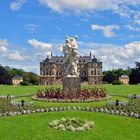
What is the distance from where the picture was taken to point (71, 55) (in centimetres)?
3978

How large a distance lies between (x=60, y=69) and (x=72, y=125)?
14385 centimetres

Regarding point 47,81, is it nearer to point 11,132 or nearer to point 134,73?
point 134,73

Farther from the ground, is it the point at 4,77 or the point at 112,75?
the point at 112,75

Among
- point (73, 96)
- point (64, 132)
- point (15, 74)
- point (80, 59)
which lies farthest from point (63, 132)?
point (15, 74)

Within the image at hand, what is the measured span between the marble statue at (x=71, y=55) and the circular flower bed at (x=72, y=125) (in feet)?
53.6

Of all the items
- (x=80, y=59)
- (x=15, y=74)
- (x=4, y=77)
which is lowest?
(x=4, y=77)

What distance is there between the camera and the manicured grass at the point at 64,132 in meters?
21.2

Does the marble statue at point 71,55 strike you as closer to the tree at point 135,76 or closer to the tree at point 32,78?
the tree at point 135,76

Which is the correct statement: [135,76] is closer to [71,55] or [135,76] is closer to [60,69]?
[60,69]

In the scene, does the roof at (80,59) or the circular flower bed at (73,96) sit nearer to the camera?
the circular flower bed at (73,96)

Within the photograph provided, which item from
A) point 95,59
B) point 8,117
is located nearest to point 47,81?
point 95,59

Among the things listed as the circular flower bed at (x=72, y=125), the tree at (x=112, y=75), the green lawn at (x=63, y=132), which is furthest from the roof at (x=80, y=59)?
the circular flower bed at (x=72, y=125)

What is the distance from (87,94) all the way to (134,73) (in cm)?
8841

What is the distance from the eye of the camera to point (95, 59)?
16700cm
